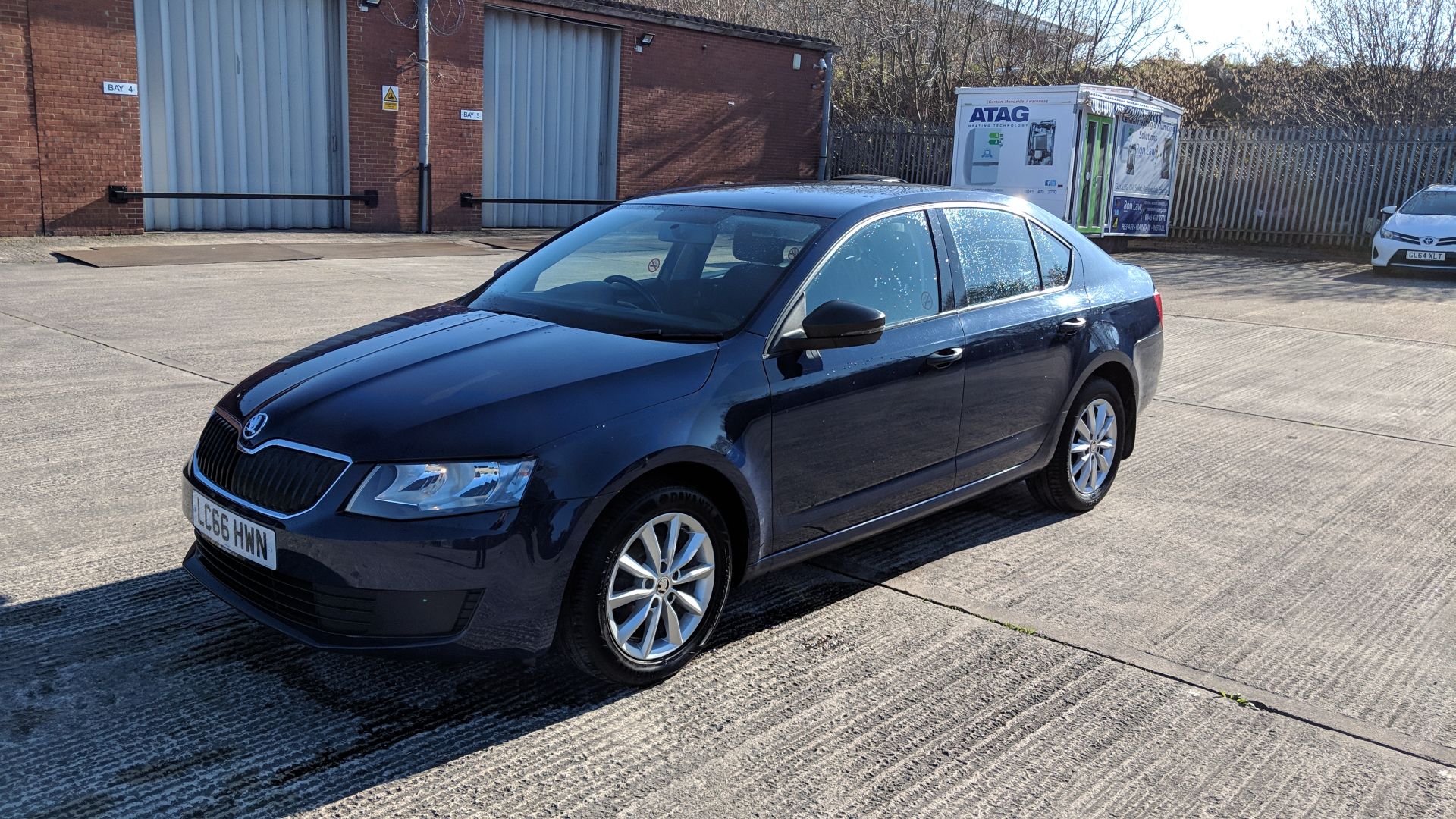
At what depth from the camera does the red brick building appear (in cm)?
1620

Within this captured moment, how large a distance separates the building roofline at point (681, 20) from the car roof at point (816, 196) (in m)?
17.5

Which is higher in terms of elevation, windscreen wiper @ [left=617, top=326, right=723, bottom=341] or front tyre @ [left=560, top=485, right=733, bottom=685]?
windscreen wiper @ [left=617, top=326, right=723, bottom=341]

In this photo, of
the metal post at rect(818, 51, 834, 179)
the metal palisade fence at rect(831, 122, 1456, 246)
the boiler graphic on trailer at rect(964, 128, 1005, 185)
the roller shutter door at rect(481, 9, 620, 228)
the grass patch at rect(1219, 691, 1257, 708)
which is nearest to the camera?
the grass patch at rect(1219, 691, 1257, 708)

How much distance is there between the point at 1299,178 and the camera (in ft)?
78.6

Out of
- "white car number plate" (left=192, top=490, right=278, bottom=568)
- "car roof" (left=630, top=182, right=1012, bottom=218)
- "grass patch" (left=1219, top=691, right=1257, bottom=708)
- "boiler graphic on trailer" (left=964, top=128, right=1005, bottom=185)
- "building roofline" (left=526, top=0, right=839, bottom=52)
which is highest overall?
"building roofline" (left=526, top=0, right=839, bottom=52)

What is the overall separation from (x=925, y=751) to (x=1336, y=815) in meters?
1.06

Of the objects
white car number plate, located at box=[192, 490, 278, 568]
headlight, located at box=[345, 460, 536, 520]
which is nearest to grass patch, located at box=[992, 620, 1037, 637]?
headlight, located at box=[345, 460, 536, 520]

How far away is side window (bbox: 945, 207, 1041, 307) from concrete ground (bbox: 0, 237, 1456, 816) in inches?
44.0

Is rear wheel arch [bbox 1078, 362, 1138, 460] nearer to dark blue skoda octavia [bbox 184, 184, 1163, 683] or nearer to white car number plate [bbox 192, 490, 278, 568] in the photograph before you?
dark blue skoda octavia [bbox 184, 184, 1163, 683]

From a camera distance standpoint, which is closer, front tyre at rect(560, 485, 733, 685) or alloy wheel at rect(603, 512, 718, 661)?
front tyre at rect(560, 485, 733, 685)

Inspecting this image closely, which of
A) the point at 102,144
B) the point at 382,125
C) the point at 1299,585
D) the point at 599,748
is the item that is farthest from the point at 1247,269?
the point at 599,748

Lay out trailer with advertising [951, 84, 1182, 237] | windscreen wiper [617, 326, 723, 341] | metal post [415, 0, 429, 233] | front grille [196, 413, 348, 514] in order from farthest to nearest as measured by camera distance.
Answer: trailer with advertising [951, 84, 1182, 237]
metal post [415, 0, 429, 233]
windscreen wiper [617, 326, 723, 341]
front grille [196, 413, 348, 514]

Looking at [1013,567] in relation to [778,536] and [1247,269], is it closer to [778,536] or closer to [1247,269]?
[778,536]

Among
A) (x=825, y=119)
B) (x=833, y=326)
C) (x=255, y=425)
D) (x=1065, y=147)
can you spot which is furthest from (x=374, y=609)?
(x=825, y=119)
